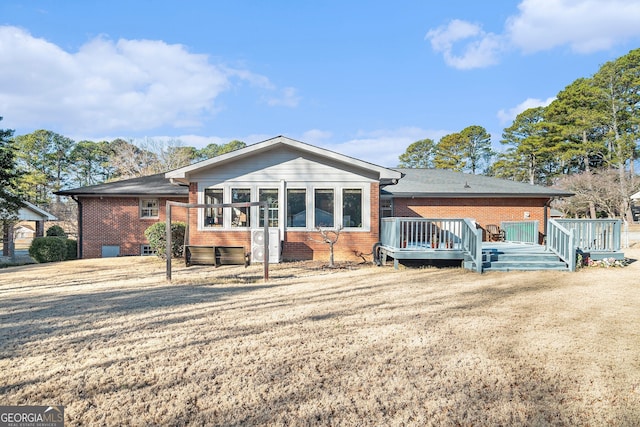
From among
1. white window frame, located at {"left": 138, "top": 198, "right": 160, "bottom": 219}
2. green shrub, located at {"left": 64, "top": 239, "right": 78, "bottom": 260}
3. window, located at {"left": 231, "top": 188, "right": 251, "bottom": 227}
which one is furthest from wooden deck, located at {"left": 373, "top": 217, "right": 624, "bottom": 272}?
green shrub, located at {"left": 64, "top": 239, "right": 78, "bottom": 260}

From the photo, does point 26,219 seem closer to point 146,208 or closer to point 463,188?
point 146,208

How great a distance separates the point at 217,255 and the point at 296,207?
10.7ft

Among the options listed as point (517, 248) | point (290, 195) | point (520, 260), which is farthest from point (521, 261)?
point (290, 195)

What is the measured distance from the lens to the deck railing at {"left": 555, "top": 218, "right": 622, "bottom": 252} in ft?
33.6

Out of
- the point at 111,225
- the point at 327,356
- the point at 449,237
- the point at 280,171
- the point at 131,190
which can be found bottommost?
the point at 327,356

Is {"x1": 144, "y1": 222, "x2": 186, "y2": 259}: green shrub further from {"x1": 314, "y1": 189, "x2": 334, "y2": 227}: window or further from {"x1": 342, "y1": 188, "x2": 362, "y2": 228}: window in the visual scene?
{"x1": 342, "y1": 188, "x2": 362, "y2": 228}: window

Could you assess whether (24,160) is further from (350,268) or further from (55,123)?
(350,268)

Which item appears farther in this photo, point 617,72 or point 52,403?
point 617,72

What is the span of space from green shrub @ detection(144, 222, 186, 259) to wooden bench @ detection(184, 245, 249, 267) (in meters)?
2.74

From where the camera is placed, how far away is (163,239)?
1200 centimetres

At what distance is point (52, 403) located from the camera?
2.83 metres

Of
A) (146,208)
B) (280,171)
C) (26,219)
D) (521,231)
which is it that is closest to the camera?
(280,171)

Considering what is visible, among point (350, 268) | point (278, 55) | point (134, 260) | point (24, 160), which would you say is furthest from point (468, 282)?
point (24, 160)

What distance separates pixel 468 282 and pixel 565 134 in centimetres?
3908
